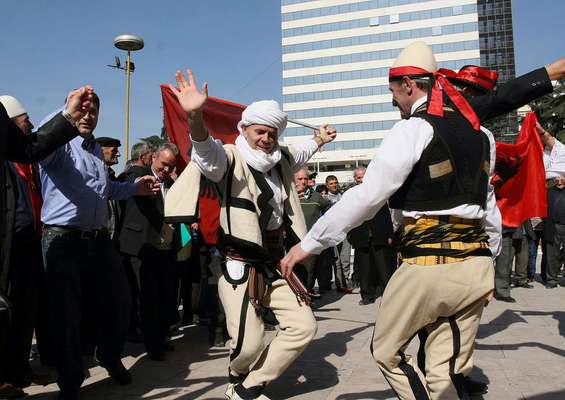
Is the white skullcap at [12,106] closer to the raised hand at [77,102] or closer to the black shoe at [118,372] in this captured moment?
the raised hand at [77,102]

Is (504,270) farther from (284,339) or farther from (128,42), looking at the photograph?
(128,42)

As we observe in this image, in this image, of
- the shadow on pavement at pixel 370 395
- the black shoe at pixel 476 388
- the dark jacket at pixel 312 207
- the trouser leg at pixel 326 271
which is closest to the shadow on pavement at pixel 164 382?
the shadow on pavement at pixel 370 395

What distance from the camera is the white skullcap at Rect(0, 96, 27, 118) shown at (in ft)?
14.5

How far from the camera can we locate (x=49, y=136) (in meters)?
2.85

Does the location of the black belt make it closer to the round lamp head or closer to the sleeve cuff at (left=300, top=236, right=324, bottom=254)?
the sleeve cuff at (left=300, top=236, right=324, bottom=254)

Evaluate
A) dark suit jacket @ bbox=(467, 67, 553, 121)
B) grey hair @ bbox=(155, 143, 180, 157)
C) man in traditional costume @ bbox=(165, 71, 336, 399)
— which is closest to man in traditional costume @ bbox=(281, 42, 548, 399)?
dark suit jacket @ bbox=(467, 67, 553, 121)

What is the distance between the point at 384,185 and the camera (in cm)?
260

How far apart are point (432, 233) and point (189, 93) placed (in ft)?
5.15

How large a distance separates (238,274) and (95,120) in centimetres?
168

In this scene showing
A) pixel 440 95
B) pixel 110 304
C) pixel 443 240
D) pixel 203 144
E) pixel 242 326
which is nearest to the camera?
pixel 443 240

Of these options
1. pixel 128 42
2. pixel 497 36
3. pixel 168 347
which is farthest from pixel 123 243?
pixel 497 36

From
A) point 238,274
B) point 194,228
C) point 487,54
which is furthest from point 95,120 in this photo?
point 487,54


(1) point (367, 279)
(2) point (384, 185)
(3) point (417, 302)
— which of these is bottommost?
(1) point (367, 279)

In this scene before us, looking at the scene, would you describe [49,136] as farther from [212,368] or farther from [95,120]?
[212,368]
